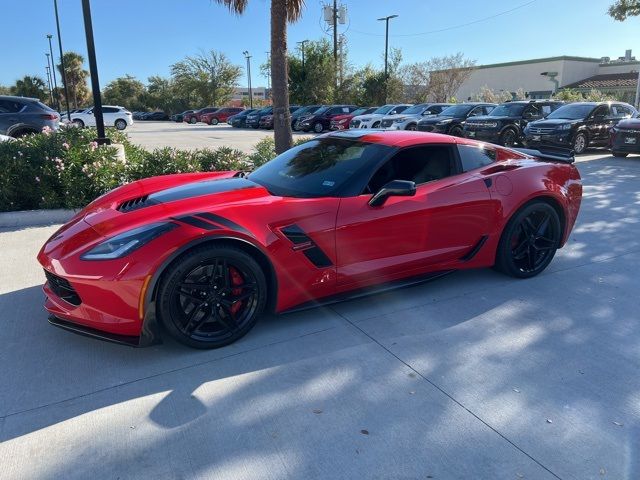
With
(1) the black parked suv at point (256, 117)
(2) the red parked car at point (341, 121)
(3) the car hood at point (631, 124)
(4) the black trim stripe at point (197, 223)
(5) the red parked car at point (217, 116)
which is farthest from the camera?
(5) the red parked car at point (217, 116)

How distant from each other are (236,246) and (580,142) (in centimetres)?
1424

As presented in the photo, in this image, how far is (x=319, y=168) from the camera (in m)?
4.01

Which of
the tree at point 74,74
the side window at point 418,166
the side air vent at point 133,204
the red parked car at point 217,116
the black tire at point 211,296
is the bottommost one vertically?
the black tire at point 211,296

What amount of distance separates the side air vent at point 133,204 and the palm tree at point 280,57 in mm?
5014

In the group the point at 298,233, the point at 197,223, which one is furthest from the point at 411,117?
the point at 197,223

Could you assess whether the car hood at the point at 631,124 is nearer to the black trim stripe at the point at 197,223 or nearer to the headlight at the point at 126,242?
the black trim stripe at the point at 197,223

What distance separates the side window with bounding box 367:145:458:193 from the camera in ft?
12.6

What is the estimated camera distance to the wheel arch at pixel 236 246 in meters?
2.96

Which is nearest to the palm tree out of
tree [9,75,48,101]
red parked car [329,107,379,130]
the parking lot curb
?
the parking lot curb

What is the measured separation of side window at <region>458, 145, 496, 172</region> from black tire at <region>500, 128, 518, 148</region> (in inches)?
487

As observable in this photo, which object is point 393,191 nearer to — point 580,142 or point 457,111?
point 580,142

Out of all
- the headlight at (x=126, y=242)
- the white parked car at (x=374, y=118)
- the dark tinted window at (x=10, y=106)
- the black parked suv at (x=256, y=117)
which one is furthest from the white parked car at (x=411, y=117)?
the headlight at (x=126, y=242)

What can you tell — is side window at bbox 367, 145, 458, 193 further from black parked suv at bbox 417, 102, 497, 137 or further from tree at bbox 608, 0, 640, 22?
tree at bbox 608, 0, 640, 22

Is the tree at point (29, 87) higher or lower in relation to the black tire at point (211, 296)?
higher
